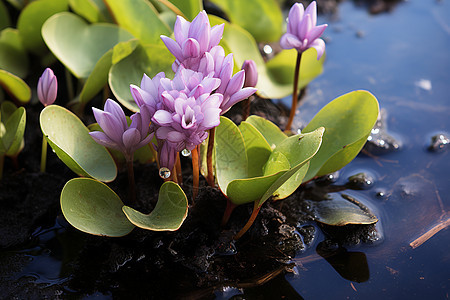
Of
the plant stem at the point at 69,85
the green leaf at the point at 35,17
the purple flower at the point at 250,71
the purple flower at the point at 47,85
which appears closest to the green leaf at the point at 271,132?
the purple flower at the point at 250,71

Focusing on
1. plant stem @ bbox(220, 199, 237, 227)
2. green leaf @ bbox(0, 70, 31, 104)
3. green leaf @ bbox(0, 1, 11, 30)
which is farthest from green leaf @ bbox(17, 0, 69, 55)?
plant stem @ bbox(220, 199, 237, 227)

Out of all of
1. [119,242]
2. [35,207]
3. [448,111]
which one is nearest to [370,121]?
[448,111]

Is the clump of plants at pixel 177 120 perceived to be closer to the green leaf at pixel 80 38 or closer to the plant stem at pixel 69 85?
the green leaf at pixel 80 38

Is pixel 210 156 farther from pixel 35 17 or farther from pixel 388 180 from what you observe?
pixel 35 17

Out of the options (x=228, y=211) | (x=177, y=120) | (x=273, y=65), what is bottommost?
(x=228, y=211)

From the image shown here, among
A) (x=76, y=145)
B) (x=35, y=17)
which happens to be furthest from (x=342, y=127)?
(x=35, y=17)

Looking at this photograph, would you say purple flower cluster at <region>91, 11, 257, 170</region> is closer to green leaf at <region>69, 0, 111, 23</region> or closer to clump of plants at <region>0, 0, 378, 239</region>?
clump of plants at <region>0, 0, 378, 239</region>

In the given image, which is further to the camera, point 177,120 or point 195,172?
point 195,172
